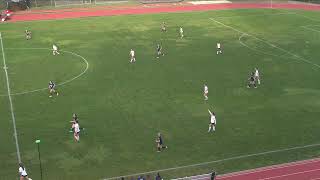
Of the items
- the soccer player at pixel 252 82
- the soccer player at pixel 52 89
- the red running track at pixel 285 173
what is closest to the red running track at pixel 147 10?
the soccer player at pixel 52 89

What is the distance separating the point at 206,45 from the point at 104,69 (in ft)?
43.4

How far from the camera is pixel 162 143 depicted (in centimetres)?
2727

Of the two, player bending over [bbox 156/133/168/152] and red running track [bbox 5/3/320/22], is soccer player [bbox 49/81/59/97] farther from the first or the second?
red running track [bbox 5/3/320/22]

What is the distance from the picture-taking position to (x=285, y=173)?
79.4 feet

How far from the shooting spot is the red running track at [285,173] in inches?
935

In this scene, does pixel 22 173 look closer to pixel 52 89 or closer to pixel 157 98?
pixel 52 89

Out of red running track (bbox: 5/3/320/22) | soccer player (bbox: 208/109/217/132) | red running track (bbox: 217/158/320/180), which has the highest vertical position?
red running track (bbox: 5/3/320/22)

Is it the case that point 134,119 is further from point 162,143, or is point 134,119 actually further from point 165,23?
point 165,23

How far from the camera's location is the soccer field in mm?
26125

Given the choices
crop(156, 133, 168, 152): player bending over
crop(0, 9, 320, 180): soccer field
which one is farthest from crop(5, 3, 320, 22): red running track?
crop(156, 133, 168, 152): player bending over

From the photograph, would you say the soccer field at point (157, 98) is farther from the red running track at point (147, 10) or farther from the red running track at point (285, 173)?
the red running track at point (147, 10)

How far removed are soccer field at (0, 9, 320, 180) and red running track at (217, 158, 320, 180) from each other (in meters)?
0.68

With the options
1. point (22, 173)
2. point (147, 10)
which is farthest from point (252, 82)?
point (147, 10)

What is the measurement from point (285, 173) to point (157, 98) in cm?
1294
